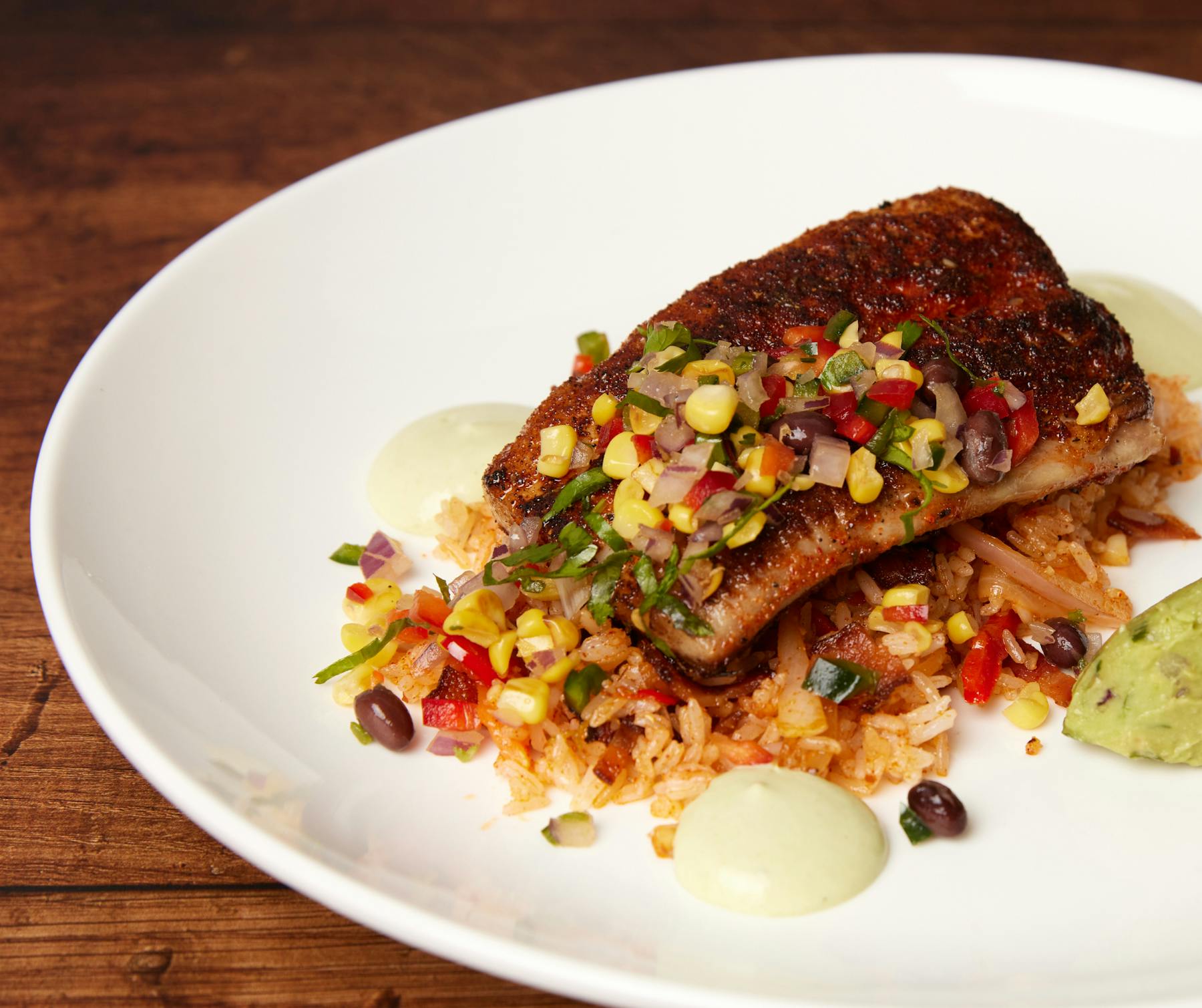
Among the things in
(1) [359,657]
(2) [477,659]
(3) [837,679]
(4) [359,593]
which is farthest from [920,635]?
(4) [359,593]

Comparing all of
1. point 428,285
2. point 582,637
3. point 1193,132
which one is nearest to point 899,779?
point 582,637

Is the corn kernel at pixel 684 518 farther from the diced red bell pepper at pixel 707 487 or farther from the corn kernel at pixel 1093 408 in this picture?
the corn kernel at pixel 1093 408

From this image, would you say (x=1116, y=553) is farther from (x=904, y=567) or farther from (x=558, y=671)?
(x=558, y=671)

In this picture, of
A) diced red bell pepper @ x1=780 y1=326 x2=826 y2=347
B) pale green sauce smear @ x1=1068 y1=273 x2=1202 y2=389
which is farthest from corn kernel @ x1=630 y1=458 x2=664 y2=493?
pale green sauce smear @ x1=1068 y1=273 x2=1202 y2=389

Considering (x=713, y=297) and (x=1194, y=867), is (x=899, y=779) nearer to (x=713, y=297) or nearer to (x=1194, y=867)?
(x=1194, y=867)

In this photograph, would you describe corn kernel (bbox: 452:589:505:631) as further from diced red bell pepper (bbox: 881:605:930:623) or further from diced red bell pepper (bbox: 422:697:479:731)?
diced red bell pepper (bbox: 881:605:930:623)

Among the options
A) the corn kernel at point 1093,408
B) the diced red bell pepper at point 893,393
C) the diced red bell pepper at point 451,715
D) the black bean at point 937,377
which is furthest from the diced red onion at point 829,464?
the diced red bell pepper at point 451,715
